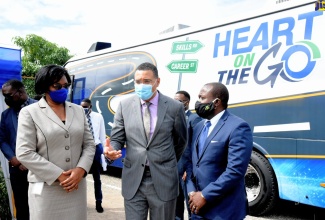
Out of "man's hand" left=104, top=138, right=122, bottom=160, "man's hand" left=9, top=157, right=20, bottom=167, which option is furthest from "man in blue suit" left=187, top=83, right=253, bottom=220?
"man's hand" left=9, top=157, right=20, bottom=167

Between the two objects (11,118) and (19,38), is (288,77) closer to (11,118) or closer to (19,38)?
(11,118)

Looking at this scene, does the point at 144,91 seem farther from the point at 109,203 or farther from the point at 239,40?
the point at 109,203

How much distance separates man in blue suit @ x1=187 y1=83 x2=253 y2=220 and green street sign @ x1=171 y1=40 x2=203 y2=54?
3.43m

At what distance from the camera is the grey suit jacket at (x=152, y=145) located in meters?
2.75

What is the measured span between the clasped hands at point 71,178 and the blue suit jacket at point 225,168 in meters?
0.93

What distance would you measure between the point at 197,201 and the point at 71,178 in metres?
0.96

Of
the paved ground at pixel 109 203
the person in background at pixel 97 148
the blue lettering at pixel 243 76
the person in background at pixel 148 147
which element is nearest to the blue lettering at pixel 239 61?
the blue lettering at pixel 243 76

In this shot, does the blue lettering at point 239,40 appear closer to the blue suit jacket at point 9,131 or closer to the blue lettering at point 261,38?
the blue lettering at point 261,38

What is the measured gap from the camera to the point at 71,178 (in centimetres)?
255

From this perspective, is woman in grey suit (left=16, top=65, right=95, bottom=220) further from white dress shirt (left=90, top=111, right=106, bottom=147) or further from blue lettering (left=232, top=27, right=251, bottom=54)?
blue lettering (left=232, top=27, right=251, bottom=54)

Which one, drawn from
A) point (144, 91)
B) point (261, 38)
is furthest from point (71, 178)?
point (261, 38)

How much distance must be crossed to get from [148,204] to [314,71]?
299 centimetres

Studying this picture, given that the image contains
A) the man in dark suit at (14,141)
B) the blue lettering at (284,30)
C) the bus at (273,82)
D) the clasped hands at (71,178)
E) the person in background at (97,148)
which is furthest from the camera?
the person in background at (97,148)

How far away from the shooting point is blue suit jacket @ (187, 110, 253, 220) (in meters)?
2.42
